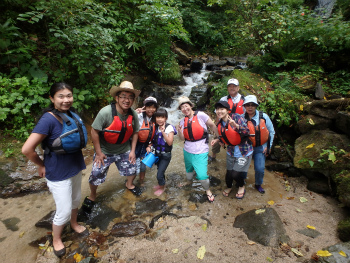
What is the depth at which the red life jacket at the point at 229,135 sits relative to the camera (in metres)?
3.27

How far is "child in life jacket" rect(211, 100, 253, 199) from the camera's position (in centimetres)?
322

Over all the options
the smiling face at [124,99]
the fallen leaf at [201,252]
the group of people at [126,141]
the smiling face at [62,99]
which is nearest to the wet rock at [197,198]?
the group of people at [126,141]

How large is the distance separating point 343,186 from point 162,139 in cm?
340

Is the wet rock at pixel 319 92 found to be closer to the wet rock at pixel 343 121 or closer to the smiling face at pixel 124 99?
the wet rock at pixel 343 121

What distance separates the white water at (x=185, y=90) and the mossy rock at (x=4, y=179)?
18.2ft

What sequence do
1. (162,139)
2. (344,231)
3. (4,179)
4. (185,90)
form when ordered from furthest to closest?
(185,90)
(4,179)
(162,139)
(344,231)

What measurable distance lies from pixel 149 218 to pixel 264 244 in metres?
1.89

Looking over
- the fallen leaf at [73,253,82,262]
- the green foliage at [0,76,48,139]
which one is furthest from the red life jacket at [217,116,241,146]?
the green foliage at [0,76,48,139]

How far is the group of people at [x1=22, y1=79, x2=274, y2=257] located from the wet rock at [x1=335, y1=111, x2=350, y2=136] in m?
1.86

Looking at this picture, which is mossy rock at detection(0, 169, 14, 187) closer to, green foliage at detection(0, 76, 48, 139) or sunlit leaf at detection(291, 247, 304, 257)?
green foliage at detection(0, 76, 48, 139)

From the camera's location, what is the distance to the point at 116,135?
308cm

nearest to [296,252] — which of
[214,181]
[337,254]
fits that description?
[337,254]

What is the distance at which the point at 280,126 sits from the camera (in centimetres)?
525

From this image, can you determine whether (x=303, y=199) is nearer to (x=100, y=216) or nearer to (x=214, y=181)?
(x=214, y=181)
